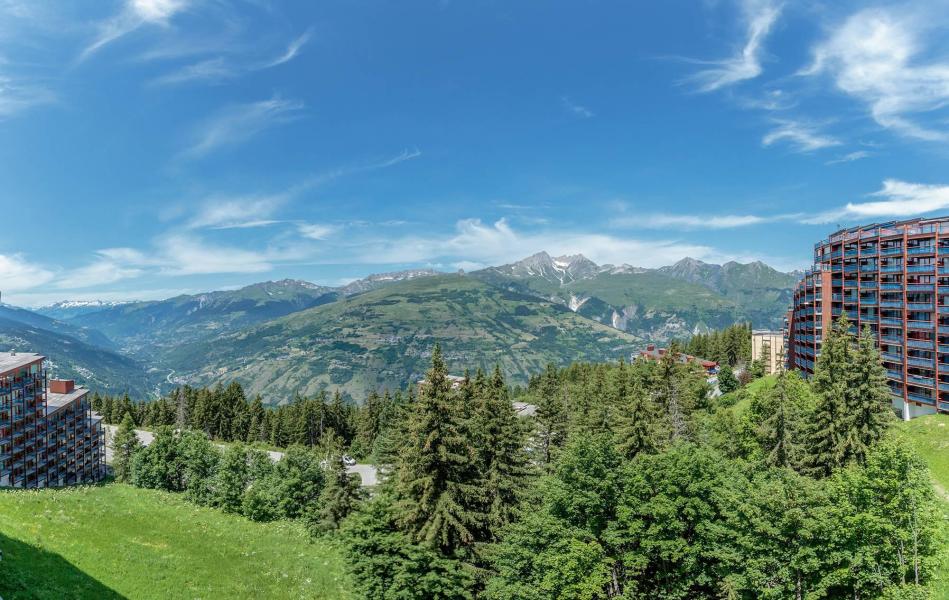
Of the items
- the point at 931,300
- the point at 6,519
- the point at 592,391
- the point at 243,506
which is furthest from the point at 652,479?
the point at 931,300

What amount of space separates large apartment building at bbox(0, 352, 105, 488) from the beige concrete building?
160506 mm

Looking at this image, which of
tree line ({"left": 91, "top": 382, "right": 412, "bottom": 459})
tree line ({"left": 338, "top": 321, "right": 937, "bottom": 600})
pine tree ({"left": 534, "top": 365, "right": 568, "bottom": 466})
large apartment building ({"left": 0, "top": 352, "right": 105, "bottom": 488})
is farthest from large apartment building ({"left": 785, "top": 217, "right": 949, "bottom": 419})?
large apartment building ({"left": 0, "top": 352, "right": 105, "bottom": 488})

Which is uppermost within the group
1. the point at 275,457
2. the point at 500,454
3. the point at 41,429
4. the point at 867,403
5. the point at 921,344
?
the point at 921,344

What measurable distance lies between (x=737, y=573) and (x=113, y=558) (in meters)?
38.5

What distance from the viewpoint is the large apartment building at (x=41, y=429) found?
89.7 meters

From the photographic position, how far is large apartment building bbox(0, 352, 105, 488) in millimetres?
89681

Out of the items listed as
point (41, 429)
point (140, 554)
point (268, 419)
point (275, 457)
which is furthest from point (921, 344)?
point (41, 429)

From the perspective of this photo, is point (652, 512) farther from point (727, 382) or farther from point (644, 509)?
point (727, 382)

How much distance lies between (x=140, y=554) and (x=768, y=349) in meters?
136

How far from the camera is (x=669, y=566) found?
34531 millimetres

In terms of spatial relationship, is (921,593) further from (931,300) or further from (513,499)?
(931,300)

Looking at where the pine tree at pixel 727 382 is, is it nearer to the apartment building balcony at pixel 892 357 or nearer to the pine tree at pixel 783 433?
the apartment building balcony at pixel 892 357

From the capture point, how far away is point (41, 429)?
97.9m

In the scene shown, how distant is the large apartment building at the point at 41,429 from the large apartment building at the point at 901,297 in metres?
145
